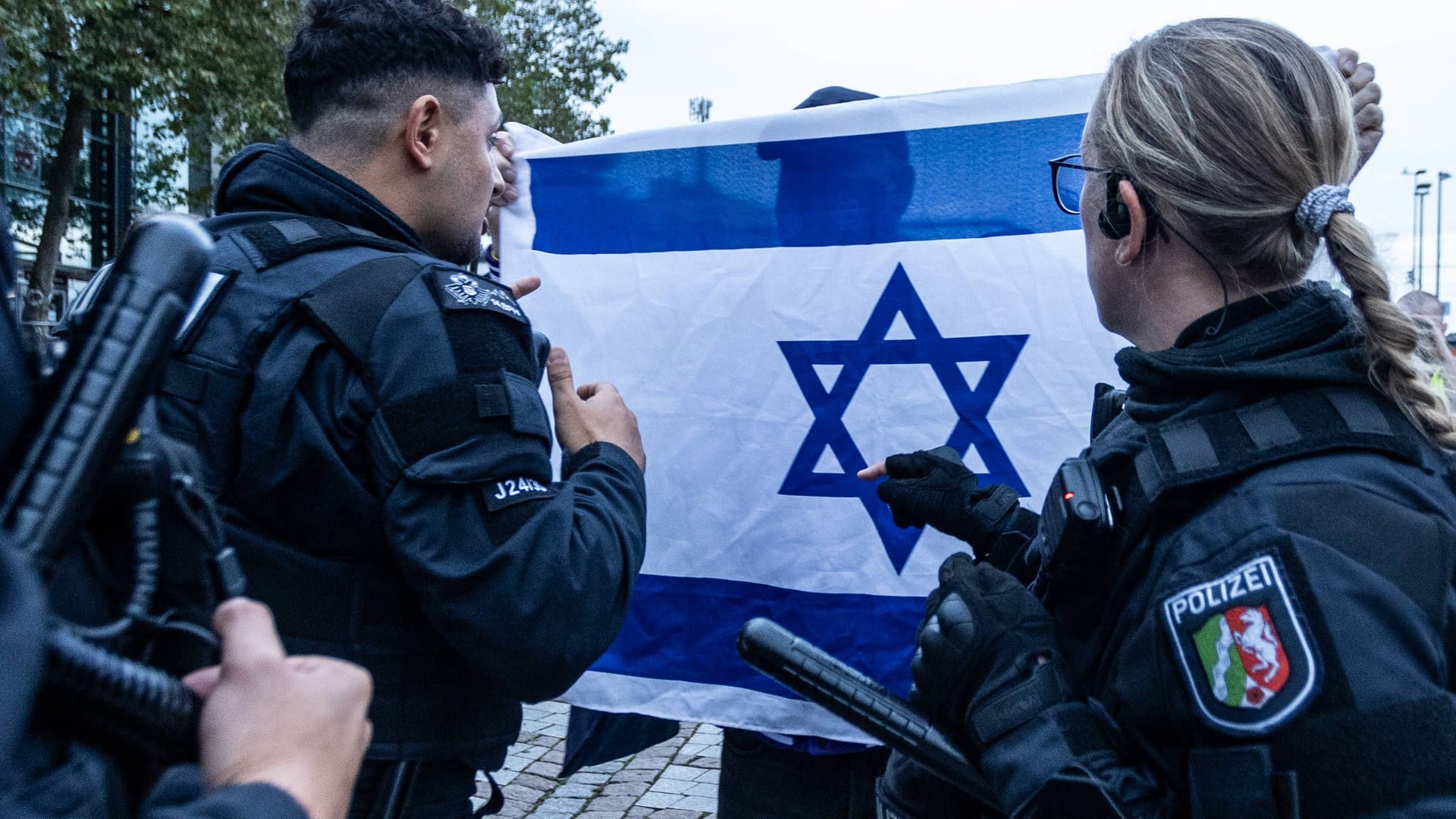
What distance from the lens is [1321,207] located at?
5.01ft

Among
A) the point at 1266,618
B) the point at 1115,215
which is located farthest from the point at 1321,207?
the point at 1266,618

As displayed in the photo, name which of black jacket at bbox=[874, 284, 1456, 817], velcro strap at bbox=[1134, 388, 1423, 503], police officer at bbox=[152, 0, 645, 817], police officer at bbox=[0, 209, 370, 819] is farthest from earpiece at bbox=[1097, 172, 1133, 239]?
police officer at bbox=[0, 209, 370, 819]

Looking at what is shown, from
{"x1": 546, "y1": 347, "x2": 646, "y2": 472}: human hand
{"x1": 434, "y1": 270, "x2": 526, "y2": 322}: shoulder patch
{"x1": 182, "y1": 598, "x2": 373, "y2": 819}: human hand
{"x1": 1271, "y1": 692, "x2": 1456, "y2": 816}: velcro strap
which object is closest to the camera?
{"x1": 182, "y1": 598, "x2": 373, "y2": 819}: human hand

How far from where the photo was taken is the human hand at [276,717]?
917 mm

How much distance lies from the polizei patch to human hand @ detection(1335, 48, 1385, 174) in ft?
3.81

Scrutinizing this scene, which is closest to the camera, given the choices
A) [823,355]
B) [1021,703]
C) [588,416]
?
[1021,703]

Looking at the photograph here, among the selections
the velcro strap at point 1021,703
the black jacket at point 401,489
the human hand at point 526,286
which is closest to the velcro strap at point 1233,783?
the velcro strap at point 1021,703

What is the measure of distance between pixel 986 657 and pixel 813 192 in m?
1.42

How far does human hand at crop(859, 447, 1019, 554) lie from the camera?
2064mm

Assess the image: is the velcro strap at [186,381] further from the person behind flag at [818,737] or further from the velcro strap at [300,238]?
the person behind flag at [818,737]

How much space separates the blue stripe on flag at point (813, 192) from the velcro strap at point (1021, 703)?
1.29 meters

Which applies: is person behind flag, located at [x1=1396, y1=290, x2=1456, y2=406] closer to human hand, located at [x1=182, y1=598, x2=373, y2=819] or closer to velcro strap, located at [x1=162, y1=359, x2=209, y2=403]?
human hand, located at [x1=182, y1=598, x2=373, y2=819]

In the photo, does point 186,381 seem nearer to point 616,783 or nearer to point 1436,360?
point 1436,360

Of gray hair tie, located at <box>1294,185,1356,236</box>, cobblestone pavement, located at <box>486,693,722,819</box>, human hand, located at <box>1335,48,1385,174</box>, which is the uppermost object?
human hand, located at <box>1335,48,1385,174</box>
